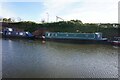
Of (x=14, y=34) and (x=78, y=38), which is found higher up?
(x=14, y=34)

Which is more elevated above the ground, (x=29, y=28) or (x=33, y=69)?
(x=29, y=28)

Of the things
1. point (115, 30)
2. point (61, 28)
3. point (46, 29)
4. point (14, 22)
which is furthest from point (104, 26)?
point (14, 22)

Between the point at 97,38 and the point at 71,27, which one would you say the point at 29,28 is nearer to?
the point at 71,27

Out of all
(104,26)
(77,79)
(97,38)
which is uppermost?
(104,26)

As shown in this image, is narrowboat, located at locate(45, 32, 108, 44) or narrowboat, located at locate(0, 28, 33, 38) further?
narrowboat, located at locate(0, 28, 33, 38)

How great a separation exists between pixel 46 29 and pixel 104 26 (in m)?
14.7

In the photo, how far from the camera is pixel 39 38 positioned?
137 feet

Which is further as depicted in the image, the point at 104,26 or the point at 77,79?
the point at 104,26

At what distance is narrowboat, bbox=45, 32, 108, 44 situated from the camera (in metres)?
35.6

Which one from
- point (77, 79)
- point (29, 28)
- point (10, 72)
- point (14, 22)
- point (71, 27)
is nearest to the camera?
point (77, 79)

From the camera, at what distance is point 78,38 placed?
3769 centimetres

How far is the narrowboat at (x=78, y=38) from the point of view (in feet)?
117

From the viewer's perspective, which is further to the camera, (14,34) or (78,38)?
(14,34)

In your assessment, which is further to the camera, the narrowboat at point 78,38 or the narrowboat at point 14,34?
the narrowboat at point 14,34
